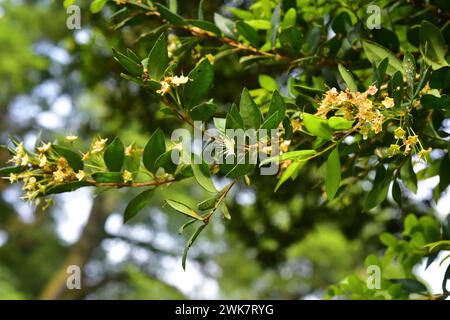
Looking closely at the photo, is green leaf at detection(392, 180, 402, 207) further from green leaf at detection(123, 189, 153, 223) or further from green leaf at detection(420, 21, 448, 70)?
green leaf at detection(123, 189, 153, 223)

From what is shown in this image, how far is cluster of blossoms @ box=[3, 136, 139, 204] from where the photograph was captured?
102cm

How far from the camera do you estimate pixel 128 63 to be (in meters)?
0.92

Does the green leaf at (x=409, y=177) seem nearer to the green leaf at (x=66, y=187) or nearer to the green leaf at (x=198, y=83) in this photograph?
the green leaf at (x=198, y=83)

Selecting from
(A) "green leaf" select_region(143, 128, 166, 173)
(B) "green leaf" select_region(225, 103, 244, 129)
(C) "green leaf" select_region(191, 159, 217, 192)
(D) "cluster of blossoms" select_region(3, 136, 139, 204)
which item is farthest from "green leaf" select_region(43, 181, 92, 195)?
(B) "green leaf" select_region(225, 103, 244, 129)

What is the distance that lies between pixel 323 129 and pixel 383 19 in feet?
1.85

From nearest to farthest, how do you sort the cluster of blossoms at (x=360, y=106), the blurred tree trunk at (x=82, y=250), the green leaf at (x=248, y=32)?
the cluster of blossoms at (x=360, y=106) → the green leaf at (x=248, y=32) → the blurred tree trunk at (x=82, y=250)

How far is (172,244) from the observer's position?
1009 cm

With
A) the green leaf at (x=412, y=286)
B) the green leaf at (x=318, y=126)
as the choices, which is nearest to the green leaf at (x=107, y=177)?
the green leaf at (x=318, y=126)

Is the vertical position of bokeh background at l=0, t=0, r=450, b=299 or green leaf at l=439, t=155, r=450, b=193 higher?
green leaf at l=439, t=155, r=450, b=193

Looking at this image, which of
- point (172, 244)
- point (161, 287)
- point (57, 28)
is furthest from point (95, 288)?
point (57, 28)

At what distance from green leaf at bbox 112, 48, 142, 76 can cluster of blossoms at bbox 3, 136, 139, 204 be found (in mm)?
182

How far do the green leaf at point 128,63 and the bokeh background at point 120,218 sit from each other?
820 millimetres

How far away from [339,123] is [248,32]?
50cm

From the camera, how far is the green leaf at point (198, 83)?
98cm
